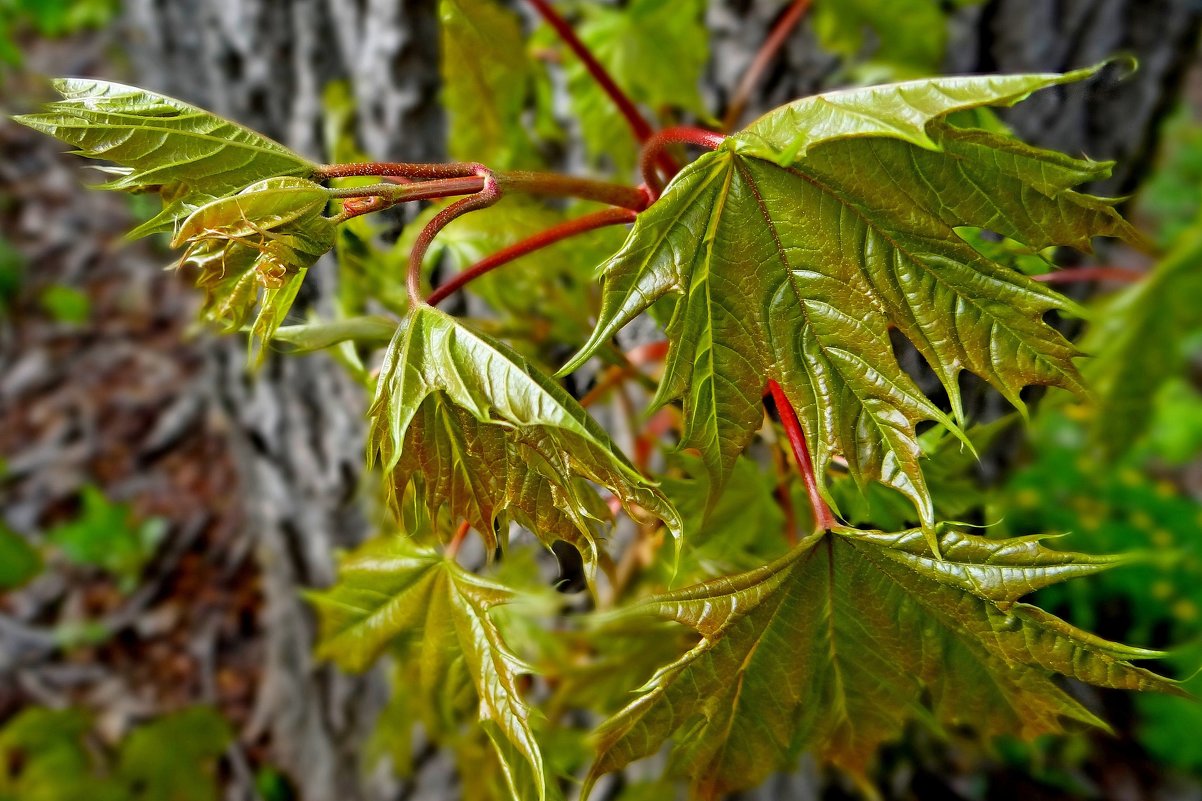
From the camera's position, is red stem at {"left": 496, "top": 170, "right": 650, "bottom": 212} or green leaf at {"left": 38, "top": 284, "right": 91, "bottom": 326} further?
green leaf at {"left": 38, "top": 284, "right": 91, "bottom": 326}

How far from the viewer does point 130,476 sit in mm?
2590

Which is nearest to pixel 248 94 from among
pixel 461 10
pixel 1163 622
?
pixel 461 10

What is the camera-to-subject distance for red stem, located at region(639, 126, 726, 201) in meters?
0.52

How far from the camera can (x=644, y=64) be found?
1064 mm

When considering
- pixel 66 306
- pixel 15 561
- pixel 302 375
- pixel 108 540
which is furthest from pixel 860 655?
pixel 66 306

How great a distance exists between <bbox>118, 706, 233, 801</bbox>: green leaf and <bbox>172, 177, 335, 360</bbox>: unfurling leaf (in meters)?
1.57

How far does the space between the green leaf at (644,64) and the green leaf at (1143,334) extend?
2.34 ft

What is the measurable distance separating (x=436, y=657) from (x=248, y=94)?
4.09ft

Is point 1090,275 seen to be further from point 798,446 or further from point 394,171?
point 394,171

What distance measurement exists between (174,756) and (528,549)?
1158 mm

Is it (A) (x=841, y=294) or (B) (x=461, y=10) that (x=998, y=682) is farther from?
(B) (x=461, y=10)

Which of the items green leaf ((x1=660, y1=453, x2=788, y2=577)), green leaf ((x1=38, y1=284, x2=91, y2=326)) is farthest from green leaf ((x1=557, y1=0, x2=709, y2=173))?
green leaf ((x1=38, y1=284, x2=91, y2=326))

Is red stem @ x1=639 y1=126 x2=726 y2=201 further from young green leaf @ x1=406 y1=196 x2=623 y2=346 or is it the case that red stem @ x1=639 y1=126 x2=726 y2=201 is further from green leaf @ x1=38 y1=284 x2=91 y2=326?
green leaf @ x1=38 y1=284 x2=91 y2=326

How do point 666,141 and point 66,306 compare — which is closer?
point 666,141
